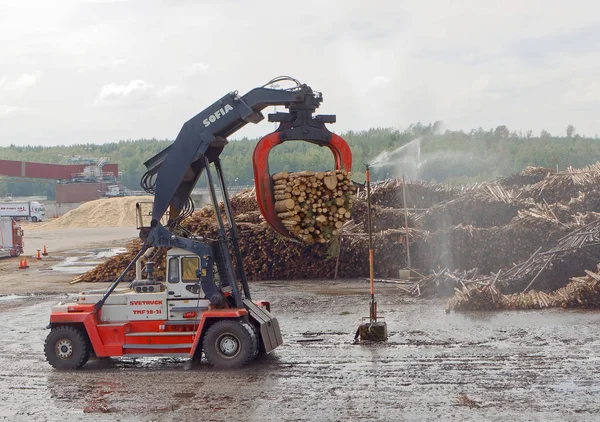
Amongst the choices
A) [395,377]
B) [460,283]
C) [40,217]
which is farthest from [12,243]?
[40,217]

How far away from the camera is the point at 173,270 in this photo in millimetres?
14266

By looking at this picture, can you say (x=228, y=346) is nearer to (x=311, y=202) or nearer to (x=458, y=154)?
(x=311, y=202)

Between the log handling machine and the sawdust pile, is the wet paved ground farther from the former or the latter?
the sawdust pile

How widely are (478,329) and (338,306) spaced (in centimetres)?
499

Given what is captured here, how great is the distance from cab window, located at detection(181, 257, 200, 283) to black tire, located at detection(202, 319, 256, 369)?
3.10 feet

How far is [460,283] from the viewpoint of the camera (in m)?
21.4

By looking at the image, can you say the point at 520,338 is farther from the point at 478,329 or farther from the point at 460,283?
the point at 460,283

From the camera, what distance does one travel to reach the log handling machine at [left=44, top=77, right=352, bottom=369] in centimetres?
1387

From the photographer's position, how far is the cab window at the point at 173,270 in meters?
14.2

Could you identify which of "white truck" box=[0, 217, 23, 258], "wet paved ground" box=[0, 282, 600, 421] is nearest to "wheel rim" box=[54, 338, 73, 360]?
"wet paved ground" box=[0, 282, 600, 421]

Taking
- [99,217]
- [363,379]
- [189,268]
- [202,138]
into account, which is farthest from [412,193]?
[99,217]

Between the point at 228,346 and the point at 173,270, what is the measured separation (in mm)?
1666

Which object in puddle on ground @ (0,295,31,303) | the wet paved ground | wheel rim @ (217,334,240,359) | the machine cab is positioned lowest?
the wet paved ground

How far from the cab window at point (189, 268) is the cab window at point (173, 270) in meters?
0.09
